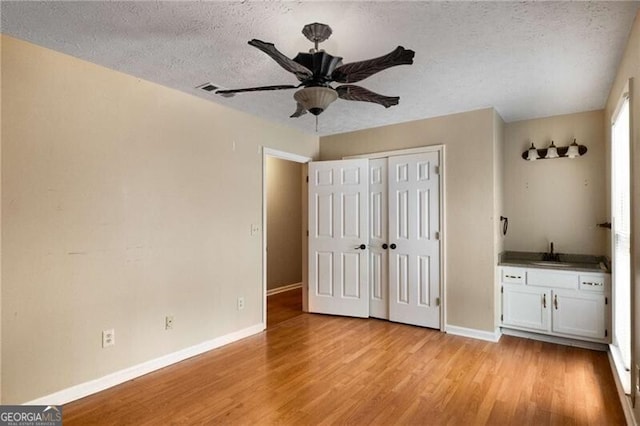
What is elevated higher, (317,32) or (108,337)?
(317,32)

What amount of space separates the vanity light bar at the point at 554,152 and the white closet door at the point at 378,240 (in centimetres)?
169

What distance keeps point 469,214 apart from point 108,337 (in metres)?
3.66

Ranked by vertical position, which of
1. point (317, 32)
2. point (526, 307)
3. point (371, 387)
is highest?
point (317, 32)

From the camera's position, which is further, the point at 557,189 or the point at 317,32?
the point at 557,189

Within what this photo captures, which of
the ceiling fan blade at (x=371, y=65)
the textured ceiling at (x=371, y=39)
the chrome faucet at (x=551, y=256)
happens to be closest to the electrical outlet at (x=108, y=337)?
the textured ceiling at (x=371, y=39)

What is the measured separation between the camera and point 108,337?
270 centimetres

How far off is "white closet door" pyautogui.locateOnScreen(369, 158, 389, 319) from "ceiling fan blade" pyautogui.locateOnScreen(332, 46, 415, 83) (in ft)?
8.03

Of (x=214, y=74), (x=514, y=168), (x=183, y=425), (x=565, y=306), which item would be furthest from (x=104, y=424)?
(x=514, y=168)

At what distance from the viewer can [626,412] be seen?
2256 millimetres

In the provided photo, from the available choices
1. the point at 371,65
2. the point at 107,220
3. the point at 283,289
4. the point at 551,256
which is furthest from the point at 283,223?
the point at 371,65

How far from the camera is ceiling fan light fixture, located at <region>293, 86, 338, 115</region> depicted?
2025 millimetres

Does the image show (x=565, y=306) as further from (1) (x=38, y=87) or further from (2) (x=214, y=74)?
(1) (x=38, y=87)

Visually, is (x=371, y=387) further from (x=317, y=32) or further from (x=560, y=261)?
(x=560, y=261)

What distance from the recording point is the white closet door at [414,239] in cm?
405
